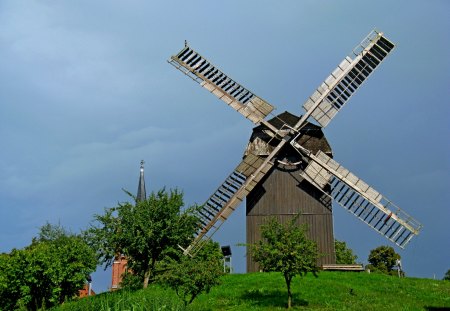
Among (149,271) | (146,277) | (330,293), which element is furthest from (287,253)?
(149,271)

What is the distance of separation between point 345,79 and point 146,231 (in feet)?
61.7

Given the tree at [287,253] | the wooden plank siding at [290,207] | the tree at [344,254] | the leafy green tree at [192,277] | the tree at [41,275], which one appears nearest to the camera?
the leafy green tree at [192,277]

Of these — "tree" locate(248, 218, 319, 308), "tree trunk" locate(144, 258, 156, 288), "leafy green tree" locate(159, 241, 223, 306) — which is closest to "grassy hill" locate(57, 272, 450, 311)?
"leafy green tree" locate(159, 241, 223, 306)

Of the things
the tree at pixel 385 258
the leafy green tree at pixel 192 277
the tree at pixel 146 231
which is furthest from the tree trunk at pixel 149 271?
the tree at pixel 385 258

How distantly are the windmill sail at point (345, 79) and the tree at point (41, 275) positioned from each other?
68.1 ft

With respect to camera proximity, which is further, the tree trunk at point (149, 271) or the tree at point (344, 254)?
the tree at point (344, 254)

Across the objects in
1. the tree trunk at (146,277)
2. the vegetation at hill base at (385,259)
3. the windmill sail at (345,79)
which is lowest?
the tree trunk at (146,277)

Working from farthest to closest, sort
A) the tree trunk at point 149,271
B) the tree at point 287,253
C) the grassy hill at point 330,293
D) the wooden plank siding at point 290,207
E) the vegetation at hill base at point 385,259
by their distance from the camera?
the vegetation at hill base at point 385,259 < the tree trunk at point 149,271 < the wooden plank siding at point 290,207 < the grassy hill at point 330,293 < the tree at point 287,253

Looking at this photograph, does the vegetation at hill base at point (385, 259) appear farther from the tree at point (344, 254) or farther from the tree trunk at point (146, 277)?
the tree trunk at point (146, 277)

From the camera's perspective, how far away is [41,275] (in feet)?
119

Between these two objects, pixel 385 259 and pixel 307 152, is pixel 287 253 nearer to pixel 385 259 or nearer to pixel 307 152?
pixel 307 152

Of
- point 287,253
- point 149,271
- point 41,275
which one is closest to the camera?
point 287,253

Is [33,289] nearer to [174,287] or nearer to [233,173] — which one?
[174,287]

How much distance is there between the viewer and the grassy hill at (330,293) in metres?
28.5
